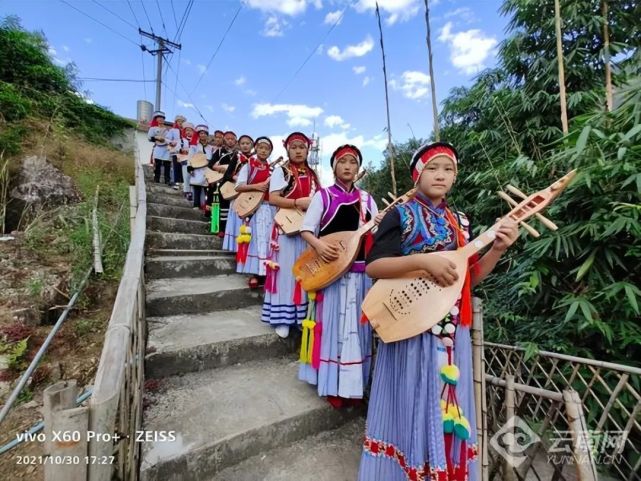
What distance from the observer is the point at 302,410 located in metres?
1.94

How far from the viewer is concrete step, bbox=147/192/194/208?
5.32 metres

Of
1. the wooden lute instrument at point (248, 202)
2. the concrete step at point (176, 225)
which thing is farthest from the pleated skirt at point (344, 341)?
the concrete step at point (176, 225)

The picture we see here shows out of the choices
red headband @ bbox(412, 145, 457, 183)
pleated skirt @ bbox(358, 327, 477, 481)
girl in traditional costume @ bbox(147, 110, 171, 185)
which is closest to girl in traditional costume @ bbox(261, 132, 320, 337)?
pleated skirt @ bbox(358, 327, 477, 481)

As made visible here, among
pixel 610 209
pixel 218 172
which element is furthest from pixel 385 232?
pixel 218 172

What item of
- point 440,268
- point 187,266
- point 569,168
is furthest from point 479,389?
point 187,266

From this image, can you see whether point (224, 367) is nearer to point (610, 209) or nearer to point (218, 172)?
point (610, 209)

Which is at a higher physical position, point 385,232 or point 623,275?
point 385,232

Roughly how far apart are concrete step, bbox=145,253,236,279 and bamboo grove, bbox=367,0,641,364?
9.73 ft

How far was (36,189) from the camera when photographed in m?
5.60

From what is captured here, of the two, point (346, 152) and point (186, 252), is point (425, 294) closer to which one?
point (346, 152)

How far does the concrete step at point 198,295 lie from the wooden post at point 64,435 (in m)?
1.99

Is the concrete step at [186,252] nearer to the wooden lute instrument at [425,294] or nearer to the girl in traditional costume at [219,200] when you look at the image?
the girl in traditional costume at [219,200]

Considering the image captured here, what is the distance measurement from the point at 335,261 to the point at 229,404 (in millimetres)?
1131

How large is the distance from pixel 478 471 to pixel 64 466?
164 cm
